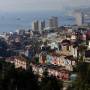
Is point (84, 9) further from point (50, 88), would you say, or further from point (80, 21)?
point (50, 88)

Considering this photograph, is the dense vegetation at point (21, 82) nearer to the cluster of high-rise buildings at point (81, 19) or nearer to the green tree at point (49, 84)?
the green tree at point (49, 84)

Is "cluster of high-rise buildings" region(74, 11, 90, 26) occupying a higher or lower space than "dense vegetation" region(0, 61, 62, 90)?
lower

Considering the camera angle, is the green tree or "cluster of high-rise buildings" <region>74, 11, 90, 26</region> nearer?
the green tree

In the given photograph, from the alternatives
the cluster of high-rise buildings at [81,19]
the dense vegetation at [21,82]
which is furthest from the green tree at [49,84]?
the cluster of high-rise buildings at [81,19]

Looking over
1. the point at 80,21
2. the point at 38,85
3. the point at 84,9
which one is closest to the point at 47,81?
the point at 38,85

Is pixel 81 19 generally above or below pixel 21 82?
below

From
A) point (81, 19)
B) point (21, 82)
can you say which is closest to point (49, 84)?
point (21, 82)

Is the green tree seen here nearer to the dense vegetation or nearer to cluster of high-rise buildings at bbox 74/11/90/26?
the dense vegetation

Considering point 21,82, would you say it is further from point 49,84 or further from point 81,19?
point 81,19

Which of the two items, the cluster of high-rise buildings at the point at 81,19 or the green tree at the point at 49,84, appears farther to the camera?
the cluster of high-rise buildings at the point at 81,19

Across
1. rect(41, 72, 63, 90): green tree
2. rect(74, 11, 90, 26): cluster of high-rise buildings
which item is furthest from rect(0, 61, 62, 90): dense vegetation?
rect(74, 11, 90, 26): cluster of high-rise buildings

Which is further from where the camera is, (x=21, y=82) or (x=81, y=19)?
(x=81, y=19)
